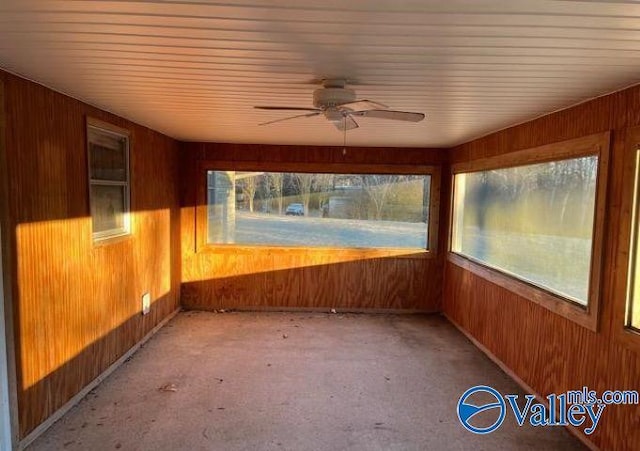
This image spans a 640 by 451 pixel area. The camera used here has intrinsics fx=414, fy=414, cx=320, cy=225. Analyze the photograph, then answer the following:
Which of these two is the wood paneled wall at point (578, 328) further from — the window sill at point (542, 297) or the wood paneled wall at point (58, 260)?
the wood paneled wall at point (58, 260)

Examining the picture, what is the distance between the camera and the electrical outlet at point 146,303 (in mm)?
4257

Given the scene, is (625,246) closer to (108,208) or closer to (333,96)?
(333,96)

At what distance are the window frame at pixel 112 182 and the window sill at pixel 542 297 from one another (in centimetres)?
352

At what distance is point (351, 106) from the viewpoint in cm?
239

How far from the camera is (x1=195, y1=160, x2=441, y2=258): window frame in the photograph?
5.36 metres

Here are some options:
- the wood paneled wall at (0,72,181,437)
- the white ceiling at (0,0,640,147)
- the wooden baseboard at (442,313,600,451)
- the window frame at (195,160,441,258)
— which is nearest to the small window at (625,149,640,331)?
the white ceiling at (0,0,640,147)

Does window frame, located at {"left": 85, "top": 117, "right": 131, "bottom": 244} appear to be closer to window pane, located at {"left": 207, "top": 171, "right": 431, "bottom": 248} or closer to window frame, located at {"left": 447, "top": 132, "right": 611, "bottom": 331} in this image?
window pane, located at {"left": 207, "top": 171, "right": 431, "bottom": 248}

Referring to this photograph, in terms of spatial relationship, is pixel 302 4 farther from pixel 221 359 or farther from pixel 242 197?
pixel 242 197

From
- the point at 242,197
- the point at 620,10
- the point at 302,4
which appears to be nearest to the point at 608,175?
the point at 620,10

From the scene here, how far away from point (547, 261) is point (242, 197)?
12.2 feet

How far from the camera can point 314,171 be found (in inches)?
213

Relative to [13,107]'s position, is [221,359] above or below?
below

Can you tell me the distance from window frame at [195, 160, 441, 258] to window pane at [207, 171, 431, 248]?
0.27 feet

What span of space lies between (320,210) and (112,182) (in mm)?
2696
